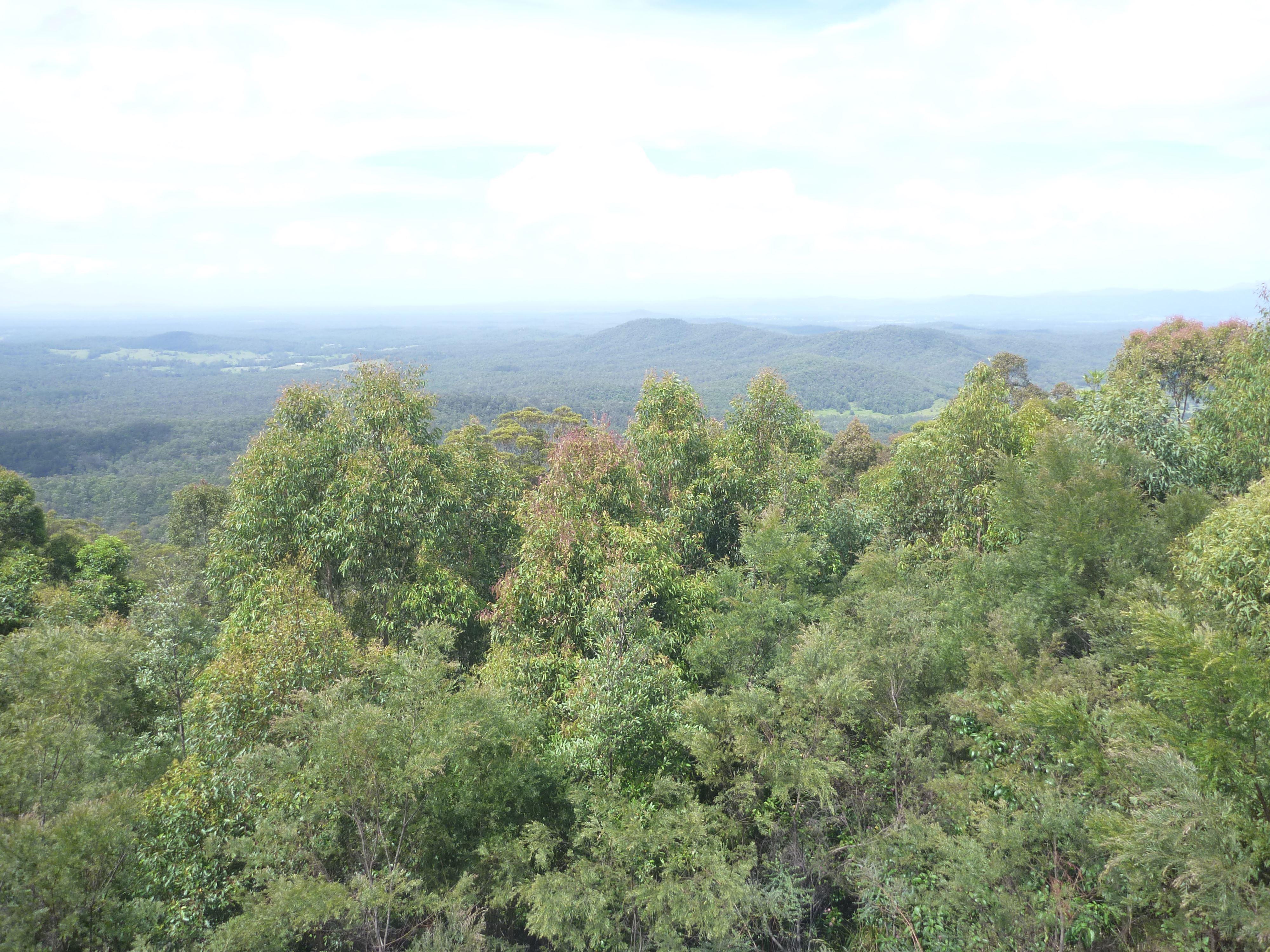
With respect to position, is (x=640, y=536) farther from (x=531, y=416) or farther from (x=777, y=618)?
(x=531, y=416)

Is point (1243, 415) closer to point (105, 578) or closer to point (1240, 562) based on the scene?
point (1240, 562)

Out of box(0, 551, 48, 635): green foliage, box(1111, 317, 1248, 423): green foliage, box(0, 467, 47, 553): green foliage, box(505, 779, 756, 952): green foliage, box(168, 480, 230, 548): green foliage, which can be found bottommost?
box(168, 480, 230, 548): green foliage

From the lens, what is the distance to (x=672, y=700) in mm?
9008

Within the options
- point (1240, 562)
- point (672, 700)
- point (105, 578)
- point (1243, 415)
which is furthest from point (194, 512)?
point (1243, 415)

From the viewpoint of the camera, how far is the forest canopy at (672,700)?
19.8ft

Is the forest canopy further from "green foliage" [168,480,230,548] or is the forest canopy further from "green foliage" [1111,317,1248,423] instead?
"green foliage" [168,480,230,548]

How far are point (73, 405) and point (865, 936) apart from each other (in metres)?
238

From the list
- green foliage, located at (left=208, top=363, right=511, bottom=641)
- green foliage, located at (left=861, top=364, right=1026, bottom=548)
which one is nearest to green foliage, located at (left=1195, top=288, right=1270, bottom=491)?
green foliage, located at (left=861, top=364, right=1026, bottom=548)

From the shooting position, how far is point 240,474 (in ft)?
39.9

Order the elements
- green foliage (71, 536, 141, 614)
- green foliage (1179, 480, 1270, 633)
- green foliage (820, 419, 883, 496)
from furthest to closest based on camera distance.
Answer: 1. green foliage (820, 419, 883, 496)
2. green foliage (71, 536, 141, 614)
3. green foliage (1179, 480, 1270, 633)

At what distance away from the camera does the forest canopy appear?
6043 millimetres

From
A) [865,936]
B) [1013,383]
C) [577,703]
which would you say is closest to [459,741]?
[577,703]

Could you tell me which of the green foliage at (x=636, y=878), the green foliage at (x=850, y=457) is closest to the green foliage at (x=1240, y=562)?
the green foliage at (x=636, y=878)

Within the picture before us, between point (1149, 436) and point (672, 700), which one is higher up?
point (1149, 436)
